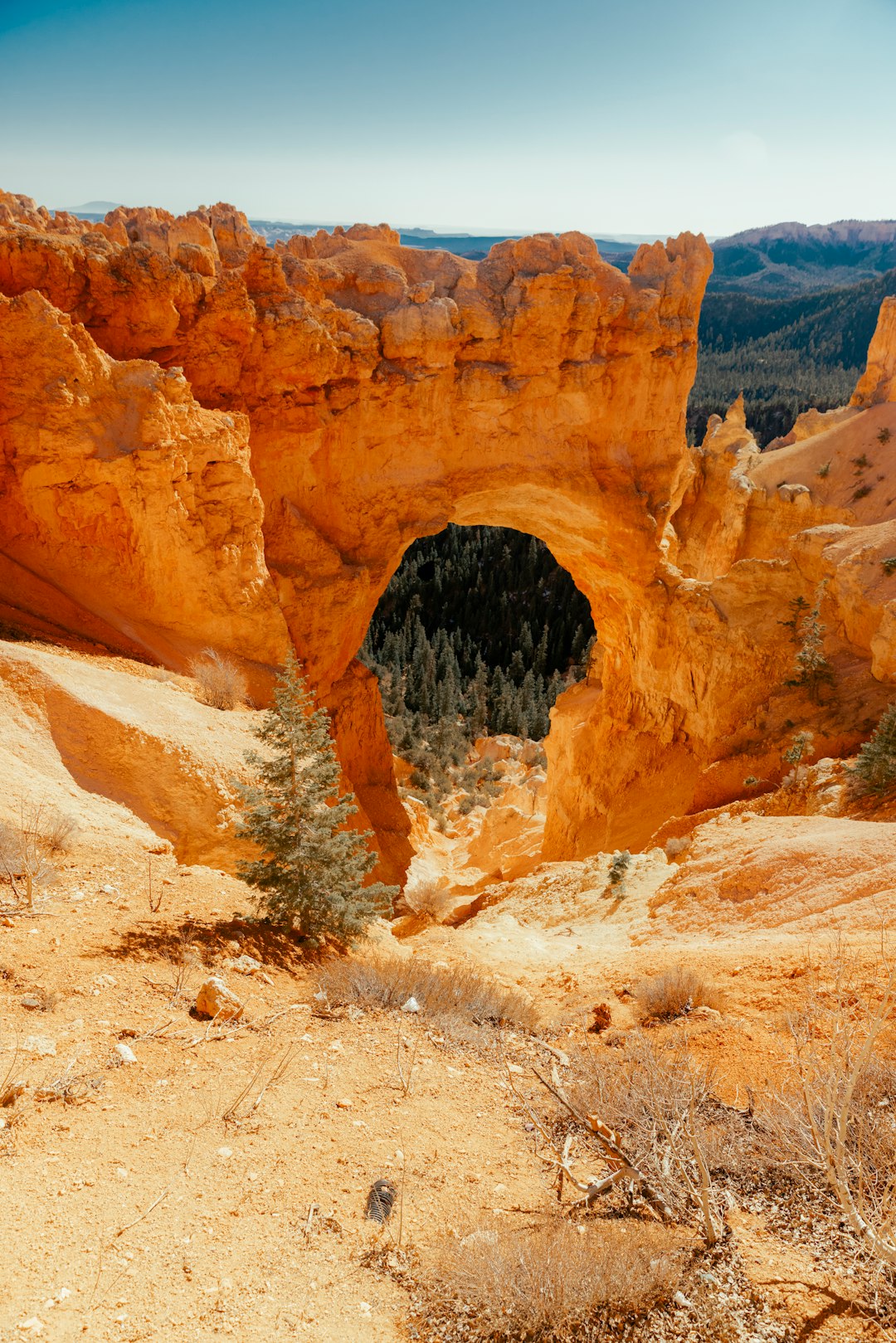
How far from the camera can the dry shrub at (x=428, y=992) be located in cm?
582

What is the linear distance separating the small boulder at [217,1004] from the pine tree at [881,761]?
8.86 m

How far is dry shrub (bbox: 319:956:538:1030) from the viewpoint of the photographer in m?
5.82

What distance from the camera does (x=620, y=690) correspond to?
67.5ft

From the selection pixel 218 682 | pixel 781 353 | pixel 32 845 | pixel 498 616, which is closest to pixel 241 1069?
pixel 32 845

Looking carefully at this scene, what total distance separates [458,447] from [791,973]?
1370 centimetres

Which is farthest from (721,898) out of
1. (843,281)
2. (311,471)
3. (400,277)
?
(843,281)

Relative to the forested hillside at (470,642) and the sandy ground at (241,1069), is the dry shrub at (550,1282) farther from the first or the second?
the forested hillside at (470,642)

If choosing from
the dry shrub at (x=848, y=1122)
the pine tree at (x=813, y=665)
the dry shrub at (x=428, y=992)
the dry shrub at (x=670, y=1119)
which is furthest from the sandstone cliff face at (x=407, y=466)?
the dry shrub at (x=670, y=1119)

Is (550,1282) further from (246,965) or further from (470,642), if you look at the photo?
(470,642)

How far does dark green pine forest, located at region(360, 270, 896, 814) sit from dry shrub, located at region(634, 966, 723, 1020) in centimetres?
1914

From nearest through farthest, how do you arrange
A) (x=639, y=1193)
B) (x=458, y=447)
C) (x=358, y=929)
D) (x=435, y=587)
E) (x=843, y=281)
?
(x=639, y=1193) < (x=358, y=929) < (x=458, y=447) < (x=435, y=587) < (x=843, y=281)

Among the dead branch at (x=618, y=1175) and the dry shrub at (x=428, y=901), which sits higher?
the dead branch at (x=618, y=1175)

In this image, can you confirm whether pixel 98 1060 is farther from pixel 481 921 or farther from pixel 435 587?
pixel 435 587

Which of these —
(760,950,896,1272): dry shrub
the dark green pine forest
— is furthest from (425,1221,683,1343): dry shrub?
the dark green pine forest
